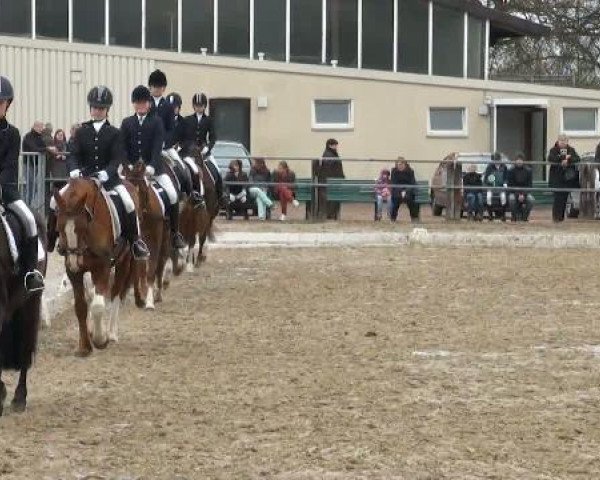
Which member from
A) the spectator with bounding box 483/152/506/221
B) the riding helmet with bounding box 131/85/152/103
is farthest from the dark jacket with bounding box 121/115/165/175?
the spectator with bounding box 483/152/506/221

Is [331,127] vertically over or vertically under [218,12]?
under

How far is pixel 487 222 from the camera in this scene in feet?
118

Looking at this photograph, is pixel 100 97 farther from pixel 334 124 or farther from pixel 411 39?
pixel 411 39

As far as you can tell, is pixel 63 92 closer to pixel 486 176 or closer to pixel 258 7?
pixel 258 7

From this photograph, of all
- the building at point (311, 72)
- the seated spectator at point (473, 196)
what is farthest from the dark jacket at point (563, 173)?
the building at point (311, 72)

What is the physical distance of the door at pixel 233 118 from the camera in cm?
4516

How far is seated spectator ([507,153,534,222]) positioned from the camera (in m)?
36.1

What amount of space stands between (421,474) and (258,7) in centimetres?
3714

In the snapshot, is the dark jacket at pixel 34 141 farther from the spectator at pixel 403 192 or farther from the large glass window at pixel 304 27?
the large glass window at pixel 304 27

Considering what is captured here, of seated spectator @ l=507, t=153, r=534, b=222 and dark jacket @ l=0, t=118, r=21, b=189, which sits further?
seated spectator @ l=507, t=153, r=534, b=222

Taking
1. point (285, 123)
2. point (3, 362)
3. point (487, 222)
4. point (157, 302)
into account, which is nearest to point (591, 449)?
point (3, 362)

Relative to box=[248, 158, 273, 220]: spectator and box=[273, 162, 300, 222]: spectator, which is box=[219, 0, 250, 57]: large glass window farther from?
box=[273, 162, 300, 222]: spectator

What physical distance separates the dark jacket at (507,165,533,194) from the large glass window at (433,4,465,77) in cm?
1191

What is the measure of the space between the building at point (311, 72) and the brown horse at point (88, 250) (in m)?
26.4
